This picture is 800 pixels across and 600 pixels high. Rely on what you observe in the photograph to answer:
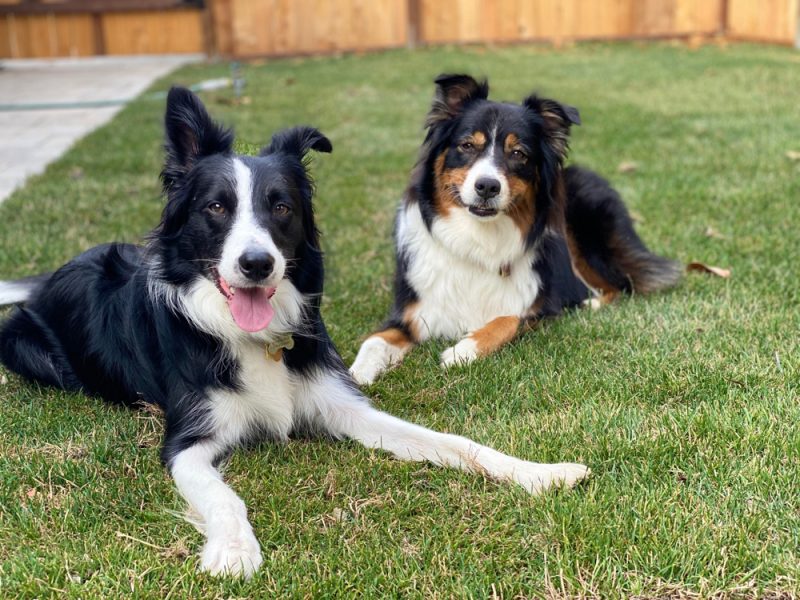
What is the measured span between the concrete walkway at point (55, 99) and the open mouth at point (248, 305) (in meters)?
5.18

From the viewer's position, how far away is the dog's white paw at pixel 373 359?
4.04 meters

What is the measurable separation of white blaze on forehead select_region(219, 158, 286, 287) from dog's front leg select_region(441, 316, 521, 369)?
1.36m

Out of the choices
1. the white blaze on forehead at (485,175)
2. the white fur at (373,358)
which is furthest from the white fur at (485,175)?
the white fur at (373,358)

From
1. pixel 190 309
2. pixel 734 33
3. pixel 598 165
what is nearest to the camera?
pixel 190 309

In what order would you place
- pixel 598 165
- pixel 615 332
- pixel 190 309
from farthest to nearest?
pixel 598 165, pixel 615 332, pixel 190 309

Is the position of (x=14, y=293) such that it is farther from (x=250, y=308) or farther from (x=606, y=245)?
(x=606, y=245)

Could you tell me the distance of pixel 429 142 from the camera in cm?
466

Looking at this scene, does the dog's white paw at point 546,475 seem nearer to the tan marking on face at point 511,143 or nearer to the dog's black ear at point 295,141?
the dog's black ear at point 295,141

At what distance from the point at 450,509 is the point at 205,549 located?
0.80 metres

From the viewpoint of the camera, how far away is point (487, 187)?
4.28m

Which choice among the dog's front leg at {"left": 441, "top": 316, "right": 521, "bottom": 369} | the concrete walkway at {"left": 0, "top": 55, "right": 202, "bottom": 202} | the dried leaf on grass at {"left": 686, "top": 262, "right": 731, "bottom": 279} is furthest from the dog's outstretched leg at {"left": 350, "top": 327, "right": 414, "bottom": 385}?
the concrete walkway at {"left": 0, "top": 55, "right": 202, "bottom": 202}

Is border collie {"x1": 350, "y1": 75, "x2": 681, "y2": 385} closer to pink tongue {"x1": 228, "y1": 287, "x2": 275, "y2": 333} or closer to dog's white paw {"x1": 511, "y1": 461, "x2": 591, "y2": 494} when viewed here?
pink tongue {"x1": 228, "y1": 287, "x2": 275, "y2": 333}

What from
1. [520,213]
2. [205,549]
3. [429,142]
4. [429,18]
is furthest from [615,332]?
[429,18]

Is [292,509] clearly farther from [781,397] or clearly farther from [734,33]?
[734,33]
